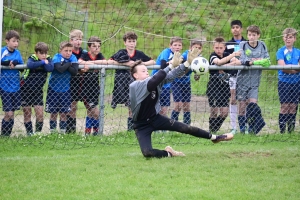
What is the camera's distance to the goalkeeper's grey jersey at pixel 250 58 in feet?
34.3

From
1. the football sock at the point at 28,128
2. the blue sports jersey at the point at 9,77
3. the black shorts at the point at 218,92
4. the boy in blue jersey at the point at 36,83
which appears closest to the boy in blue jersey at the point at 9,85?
the blue sports jersey at the point at 9,77

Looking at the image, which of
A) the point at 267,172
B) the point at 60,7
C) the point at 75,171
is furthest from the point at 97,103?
the point at 60,7

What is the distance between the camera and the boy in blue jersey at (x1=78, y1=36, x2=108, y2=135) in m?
10.1

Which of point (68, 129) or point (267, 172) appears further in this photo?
point (68, 129)

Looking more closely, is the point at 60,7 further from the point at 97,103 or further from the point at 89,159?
the point at 89,159

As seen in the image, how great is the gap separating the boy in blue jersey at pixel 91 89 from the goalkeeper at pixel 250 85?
2.42 m

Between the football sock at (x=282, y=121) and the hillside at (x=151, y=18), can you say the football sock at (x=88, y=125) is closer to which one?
the hillside at (x=151, y=18)

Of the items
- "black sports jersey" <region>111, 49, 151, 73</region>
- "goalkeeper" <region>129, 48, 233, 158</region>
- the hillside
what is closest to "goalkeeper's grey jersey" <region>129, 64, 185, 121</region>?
"goalkeeper" <region>129, 48, 233, 158</region>

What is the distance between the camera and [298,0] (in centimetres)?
1315

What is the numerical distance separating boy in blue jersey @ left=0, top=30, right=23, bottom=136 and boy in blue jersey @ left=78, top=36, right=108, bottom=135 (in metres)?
1.08

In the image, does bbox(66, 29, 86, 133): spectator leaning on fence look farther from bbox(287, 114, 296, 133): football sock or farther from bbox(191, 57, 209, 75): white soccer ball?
bbox(287, 114, 296, 133): football sock

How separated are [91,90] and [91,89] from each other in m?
0.02

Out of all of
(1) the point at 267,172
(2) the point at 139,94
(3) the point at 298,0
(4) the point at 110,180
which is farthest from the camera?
(3) the point at 298,0

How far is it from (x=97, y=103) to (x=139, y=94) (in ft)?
6.56
